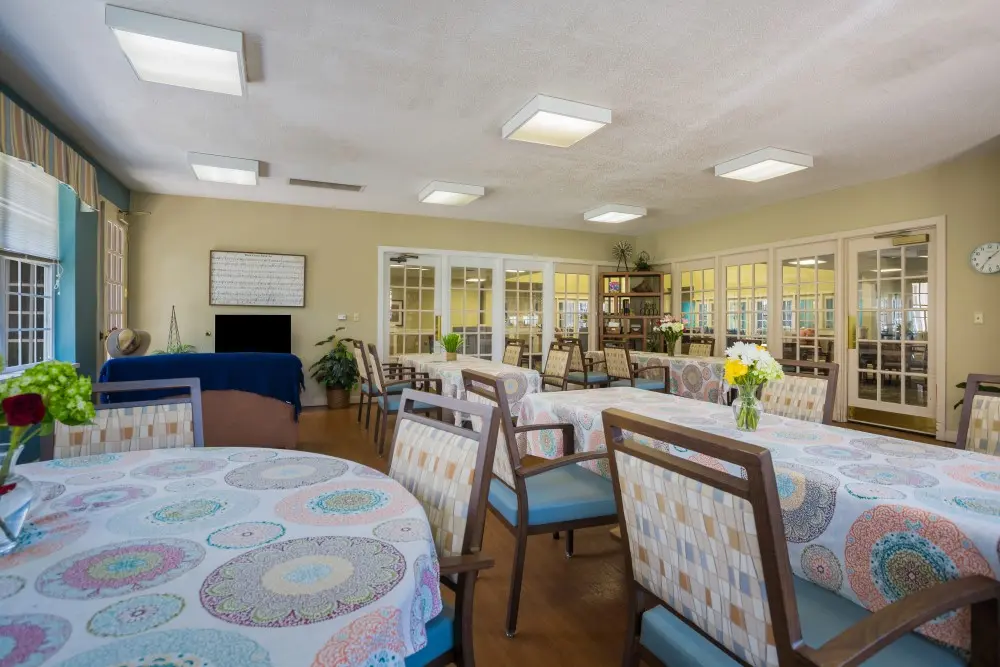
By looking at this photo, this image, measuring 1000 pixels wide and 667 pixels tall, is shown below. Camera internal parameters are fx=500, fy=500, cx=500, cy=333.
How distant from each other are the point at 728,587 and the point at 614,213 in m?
6.00

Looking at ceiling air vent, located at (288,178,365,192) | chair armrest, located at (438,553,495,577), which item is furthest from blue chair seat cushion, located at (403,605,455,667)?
ceiling air vent, located at (288,178,365,192)

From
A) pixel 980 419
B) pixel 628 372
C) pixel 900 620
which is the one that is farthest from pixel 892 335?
pixel 900 620

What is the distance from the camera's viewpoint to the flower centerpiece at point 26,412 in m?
0.91

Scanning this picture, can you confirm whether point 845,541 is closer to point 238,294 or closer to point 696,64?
point 696,64

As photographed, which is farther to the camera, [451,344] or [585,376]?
[585,376]

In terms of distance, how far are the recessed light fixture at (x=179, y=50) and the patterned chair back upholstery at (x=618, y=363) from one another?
4192 mm

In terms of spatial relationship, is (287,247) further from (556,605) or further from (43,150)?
(556,605)

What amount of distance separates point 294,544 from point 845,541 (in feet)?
4.39

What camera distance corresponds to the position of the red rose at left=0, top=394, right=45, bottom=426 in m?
0.91

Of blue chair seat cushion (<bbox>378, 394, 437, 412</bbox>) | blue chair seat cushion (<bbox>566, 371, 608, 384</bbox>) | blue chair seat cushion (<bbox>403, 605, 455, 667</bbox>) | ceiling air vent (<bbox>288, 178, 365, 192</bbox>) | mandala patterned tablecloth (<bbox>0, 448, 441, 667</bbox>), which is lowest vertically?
blue chair seat cushion (<bbox>403, 605, 455, 667</bbox>)

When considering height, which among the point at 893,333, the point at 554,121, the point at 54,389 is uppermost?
the point at 554,121

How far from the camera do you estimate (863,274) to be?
218 inches

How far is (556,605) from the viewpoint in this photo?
204cm

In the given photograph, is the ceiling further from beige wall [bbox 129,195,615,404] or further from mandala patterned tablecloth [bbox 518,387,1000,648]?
mandala patterned tablecloth [bbox 518,387,1000,648]
